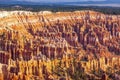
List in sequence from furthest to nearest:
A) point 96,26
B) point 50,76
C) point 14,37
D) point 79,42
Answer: point 96,26 → point 79,42 → point 14,37 → point 50,76

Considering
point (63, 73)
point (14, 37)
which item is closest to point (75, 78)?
point (63, 73)

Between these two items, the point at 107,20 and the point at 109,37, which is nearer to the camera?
the point at 109,37

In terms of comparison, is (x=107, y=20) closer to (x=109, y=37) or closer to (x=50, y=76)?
(x=109, y=37)

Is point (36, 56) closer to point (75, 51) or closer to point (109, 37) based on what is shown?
point (75, 51)

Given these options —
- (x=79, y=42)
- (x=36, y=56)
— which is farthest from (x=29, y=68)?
(x=79, y=42)

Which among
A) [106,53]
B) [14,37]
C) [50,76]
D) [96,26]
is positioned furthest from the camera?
[96,26]

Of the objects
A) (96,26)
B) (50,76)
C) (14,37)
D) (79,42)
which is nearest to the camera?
(50,76)
